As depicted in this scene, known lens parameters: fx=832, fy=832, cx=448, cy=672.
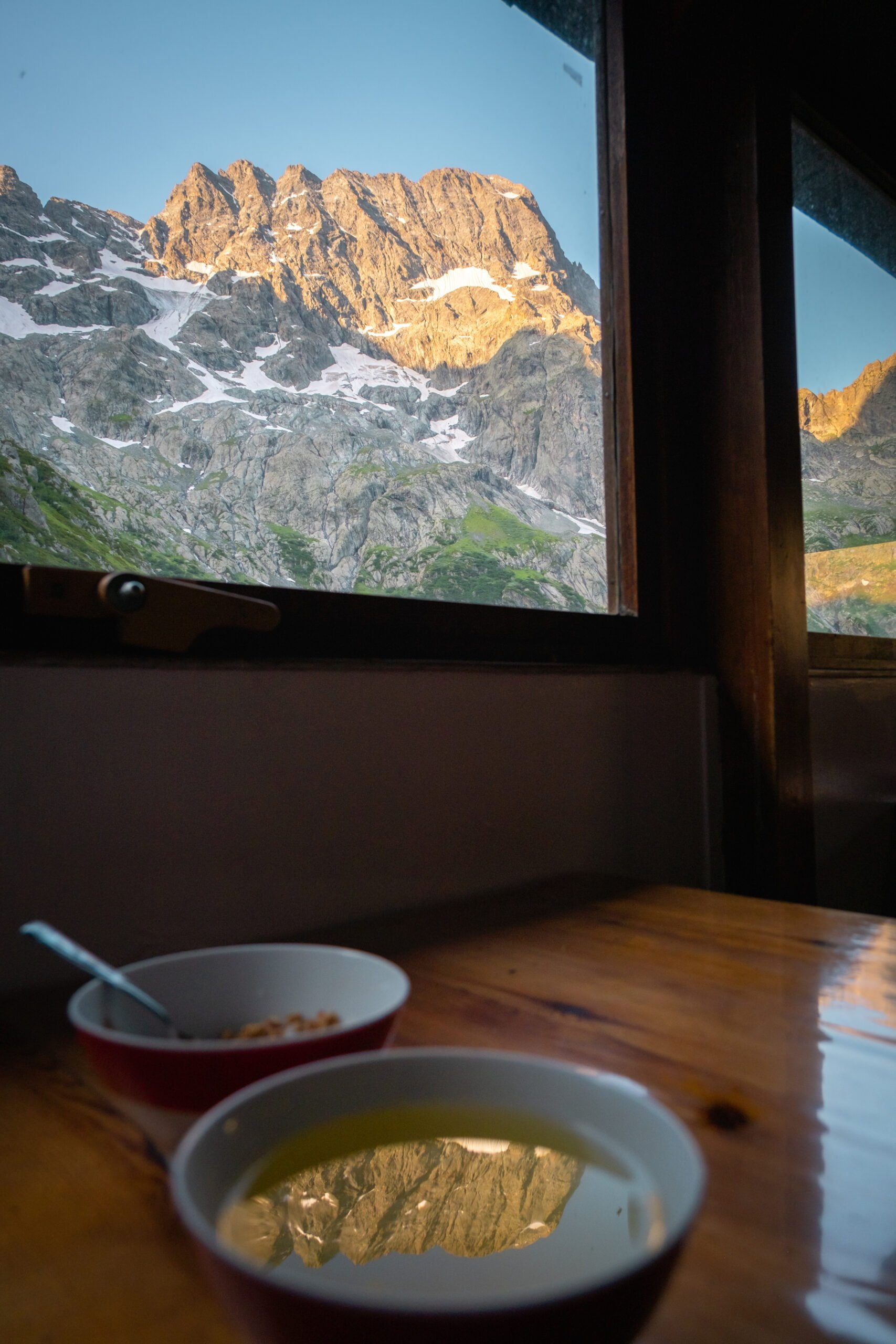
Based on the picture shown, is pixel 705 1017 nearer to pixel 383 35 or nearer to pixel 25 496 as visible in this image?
pixel 25 496

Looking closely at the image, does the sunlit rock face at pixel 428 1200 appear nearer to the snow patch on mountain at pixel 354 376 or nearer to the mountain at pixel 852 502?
the snow patch on mountain at pixel 354 376

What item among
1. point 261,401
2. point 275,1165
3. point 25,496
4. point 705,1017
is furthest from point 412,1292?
point 261,401

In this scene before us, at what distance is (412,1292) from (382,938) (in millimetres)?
587

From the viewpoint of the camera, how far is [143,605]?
0.81 meters

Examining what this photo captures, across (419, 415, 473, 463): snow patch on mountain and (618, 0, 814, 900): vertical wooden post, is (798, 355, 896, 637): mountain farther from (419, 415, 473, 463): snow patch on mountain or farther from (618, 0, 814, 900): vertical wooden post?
(419, 415, 473, 463): snow patch on mountain

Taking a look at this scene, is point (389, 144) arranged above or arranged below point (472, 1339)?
above

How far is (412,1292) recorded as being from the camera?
0.28 m

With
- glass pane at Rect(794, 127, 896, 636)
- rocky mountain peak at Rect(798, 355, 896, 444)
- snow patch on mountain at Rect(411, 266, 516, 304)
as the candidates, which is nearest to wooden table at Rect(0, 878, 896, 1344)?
snow patch on mountain at Rect(411, 266, 516, 304)

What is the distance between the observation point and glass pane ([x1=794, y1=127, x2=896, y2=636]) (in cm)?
202

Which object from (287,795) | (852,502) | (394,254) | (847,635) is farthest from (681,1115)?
(852,502)

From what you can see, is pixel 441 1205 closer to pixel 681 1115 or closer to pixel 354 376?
pixel 681 1115

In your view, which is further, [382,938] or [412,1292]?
[382,938]

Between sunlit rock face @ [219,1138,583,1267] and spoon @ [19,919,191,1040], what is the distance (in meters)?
0.17

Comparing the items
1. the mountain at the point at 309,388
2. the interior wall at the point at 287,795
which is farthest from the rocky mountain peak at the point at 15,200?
the interior wall at the point at 287,795
